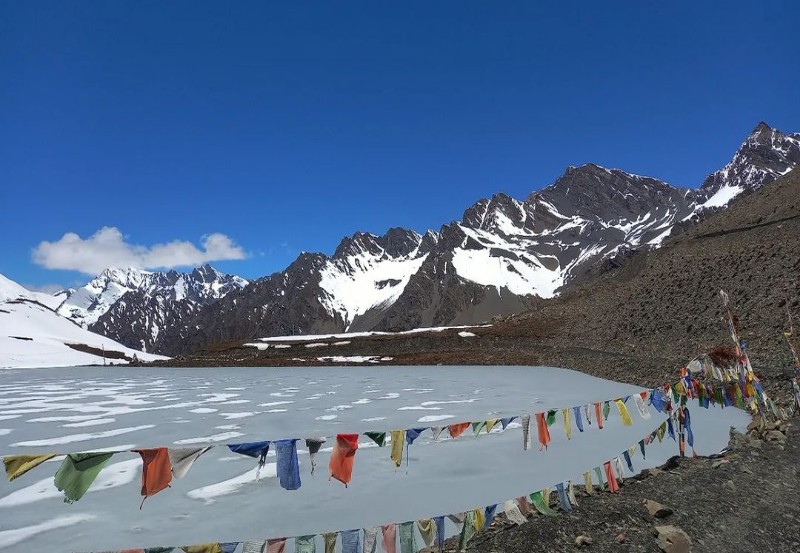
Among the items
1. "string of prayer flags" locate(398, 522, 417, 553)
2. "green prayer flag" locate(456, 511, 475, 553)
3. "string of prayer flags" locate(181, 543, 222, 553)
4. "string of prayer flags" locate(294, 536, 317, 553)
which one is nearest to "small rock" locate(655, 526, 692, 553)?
"green prayer flag" locate(456, 511, 475, 553)

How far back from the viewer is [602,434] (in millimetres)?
14086

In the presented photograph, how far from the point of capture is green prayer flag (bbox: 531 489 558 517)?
7695mm

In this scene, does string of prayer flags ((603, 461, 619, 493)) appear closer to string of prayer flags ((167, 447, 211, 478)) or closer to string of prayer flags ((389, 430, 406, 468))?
string of prayer flags ((389, 430, 406, 468))

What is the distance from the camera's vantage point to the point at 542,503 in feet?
25.3

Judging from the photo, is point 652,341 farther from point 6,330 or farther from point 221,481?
point 6,330

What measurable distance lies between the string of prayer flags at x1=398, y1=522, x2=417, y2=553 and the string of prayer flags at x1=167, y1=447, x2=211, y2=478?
301cm

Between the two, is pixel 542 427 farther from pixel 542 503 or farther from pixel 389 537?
pixel 389 537

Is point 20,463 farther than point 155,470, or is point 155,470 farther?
point 155,470

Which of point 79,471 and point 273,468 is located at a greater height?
point 79,471

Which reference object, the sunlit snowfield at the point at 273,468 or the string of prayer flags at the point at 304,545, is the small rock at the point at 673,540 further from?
the string of prayer flags at the point at 304,545

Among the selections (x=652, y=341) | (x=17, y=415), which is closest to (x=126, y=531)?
(x=17, y=415)

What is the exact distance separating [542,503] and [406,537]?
8.41 ft

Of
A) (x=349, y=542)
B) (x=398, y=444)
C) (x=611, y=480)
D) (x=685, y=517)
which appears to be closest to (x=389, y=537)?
(x=349, y=542)

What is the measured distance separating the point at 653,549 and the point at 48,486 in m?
11.9
